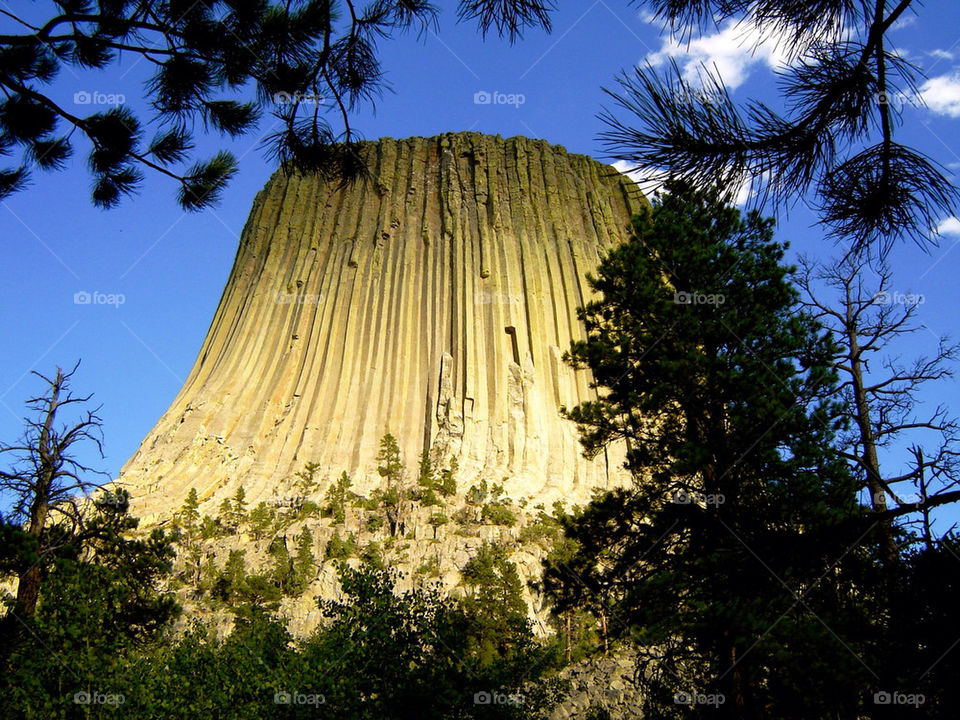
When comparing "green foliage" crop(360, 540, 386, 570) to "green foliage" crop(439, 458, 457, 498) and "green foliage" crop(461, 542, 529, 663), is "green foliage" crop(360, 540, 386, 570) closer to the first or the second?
"green foliage" crop(461, 542, 529, 663)

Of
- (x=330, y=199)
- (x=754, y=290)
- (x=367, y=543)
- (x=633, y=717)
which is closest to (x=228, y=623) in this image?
(x=367, y=543)

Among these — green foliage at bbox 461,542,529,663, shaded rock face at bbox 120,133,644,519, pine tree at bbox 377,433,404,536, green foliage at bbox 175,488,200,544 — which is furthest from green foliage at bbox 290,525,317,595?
shaded rock face at bbox 120,133,644,519

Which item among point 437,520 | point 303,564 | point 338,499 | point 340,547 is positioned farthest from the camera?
point 338,499

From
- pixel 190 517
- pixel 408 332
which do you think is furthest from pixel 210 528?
pixel 408 332

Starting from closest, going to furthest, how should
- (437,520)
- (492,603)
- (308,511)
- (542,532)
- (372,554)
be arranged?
(492,603) < (372,554) < (542,532) < (437,520) < (308,511)

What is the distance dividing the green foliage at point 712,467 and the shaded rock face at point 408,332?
47.6 feet

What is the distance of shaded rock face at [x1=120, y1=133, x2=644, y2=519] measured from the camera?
90.1ft

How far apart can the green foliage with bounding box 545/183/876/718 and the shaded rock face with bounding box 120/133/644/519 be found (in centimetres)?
1450

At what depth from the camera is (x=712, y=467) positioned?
980cm

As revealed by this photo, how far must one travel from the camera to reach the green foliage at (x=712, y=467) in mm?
8289

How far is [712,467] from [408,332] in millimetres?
22141

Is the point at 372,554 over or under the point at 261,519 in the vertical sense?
under

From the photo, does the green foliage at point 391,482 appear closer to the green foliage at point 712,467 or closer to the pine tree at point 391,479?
the pine tree at point 391,479

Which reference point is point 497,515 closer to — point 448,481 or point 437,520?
point 437,520
